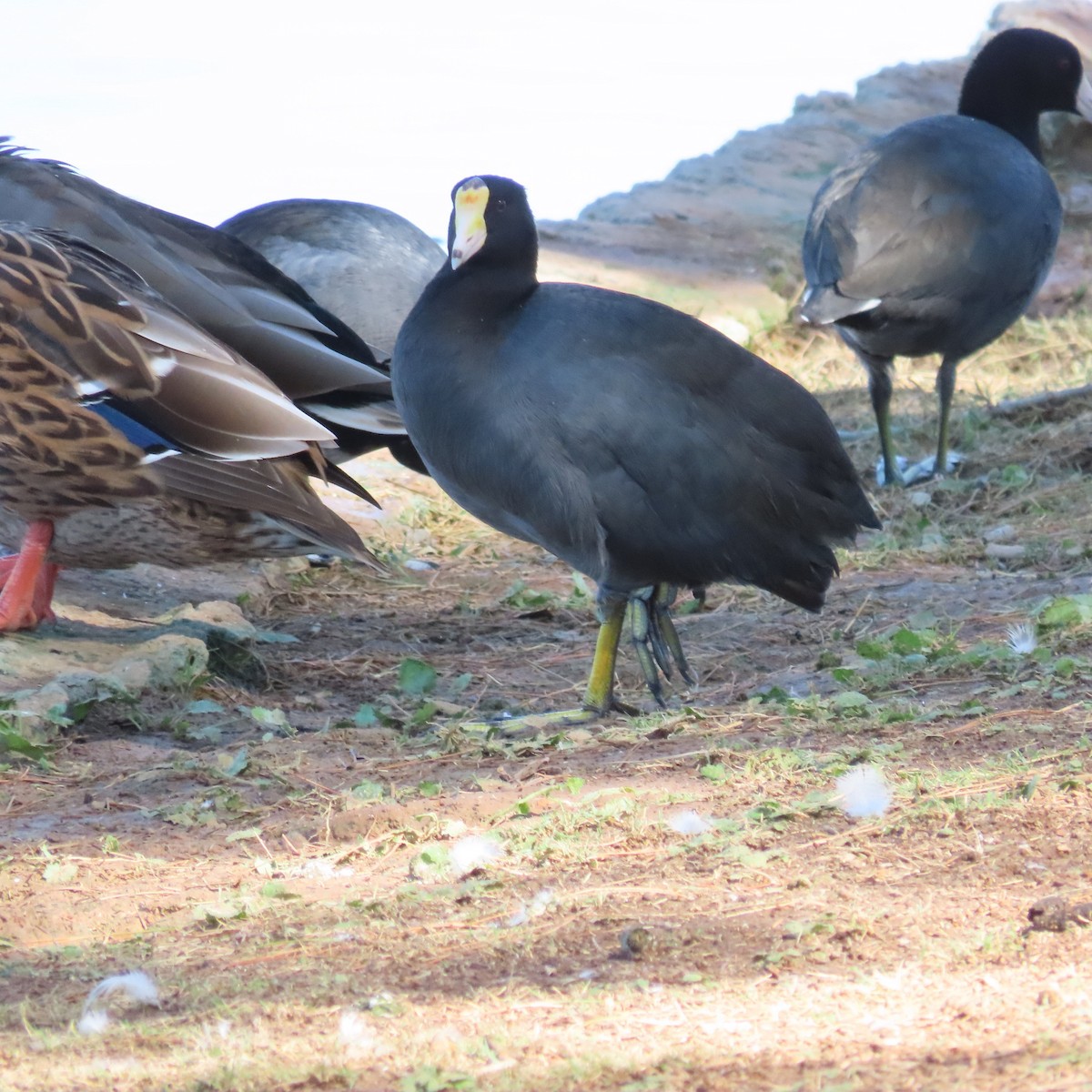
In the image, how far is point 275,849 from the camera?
3.15 meters

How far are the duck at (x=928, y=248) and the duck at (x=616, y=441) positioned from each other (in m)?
3.14

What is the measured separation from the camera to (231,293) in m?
5.16

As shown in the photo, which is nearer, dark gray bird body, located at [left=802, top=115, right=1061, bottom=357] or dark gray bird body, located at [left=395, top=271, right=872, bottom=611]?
dark gray bird body, located at [left=395, top=271, right=872, bottom=611]

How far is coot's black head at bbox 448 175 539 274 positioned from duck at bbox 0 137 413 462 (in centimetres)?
91

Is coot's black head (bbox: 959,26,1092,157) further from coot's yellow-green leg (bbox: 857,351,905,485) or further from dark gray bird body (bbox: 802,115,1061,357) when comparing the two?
coot's yellow-green leg (bbox: 857,351,905,485)

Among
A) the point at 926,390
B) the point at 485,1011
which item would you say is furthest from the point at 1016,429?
the point at 485,1011

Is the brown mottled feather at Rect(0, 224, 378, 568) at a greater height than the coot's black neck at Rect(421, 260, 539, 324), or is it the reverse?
the coot's black neck at Rect(421, 260, 539, 324)

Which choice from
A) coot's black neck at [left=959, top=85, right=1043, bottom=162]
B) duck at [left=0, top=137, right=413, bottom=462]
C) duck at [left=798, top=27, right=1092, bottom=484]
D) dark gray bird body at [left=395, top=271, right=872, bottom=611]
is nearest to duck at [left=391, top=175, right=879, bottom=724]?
dark gray bird body at [left=395, top=271, right=872, bottom=611]

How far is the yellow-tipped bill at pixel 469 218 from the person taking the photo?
13.8 ft

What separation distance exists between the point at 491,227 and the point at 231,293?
128 centimetres

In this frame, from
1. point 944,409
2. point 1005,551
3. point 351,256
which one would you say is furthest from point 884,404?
point 351,256

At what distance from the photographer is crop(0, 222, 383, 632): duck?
4348 millimetres

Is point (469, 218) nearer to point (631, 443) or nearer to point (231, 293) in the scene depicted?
point (631, 443)

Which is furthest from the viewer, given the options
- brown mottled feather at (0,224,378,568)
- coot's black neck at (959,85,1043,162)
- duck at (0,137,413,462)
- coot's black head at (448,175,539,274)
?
coot's black neck at (959,85,1043,162)
